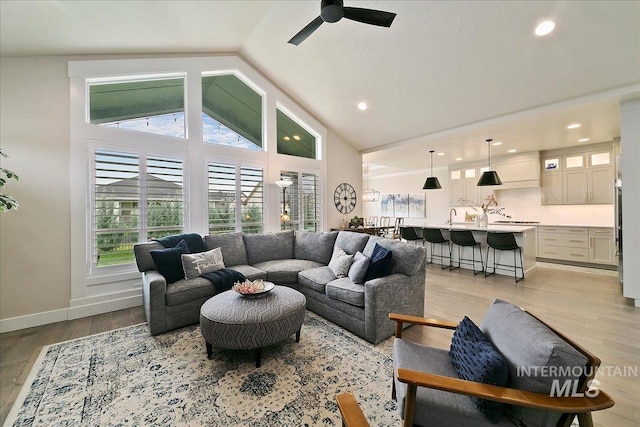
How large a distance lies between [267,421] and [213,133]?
13.9 feet

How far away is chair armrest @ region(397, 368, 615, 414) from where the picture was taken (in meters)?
0.99

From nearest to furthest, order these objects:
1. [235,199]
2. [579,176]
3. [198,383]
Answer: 1. [198,383]
2. [235,199]
3. [579,176]

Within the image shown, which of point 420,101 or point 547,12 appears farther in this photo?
point 420,101

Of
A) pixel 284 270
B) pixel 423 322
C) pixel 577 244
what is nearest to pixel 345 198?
pixel 284 270

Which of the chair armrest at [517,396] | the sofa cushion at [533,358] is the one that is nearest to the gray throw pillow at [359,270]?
the sofa cushion at [533,358]

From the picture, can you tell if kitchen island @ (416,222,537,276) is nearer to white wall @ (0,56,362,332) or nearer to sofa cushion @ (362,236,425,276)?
sofa cushion @ (362,236,425,276)

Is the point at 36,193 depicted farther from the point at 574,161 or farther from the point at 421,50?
the point at 574,161

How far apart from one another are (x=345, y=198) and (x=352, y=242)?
2.94 m

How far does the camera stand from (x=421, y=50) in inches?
141

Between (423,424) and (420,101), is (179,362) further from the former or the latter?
(420,101)

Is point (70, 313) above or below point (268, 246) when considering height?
below

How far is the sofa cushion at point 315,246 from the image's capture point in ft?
13.3

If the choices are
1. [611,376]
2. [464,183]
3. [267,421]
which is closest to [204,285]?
[267,421]

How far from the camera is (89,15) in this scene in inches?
112
